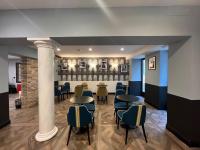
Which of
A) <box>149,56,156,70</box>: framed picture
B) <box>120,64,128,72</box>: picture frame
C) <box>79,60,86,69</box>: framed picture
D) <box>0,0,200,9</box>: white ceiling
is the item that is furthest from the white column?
<box>120,64,128,72</box>: picture frame

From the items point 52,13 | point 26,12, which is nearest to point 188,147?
point 52,13

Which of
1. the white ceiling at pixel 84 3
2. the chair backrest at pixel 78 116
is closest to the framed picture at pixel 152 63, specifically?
the white ceiling at pixel 84 3

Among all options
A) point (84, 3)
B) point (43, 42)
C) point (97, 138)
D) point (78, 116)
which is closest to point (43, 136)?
point (78, 116)

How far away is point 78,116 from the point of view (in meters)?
2.61

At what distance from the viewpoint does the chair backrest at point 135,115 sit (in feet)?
8.68

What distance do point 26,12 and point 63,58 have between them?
6.11 meters

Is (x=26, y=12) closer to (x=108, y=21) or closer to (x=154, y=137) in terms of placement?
(x=108, y=21)

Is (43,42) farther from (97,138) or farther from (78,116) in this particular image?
(97,138)

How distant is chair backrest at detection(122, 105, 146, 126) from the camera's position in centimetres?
265

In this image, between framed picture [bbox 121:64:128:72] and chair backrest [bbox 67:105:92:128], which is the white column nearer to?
chair backrest [bbox 67:105:92:128]

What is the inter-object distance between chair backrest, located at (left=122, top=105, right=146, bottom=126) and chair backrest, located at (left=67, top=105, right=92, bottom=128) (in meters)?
0.78

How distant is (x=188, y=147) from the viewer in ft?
8.12

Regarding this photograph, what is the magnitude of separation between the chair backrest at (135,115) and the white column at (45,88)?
166 cm

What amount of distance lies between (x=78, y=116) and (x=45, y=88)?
3.10 ft
